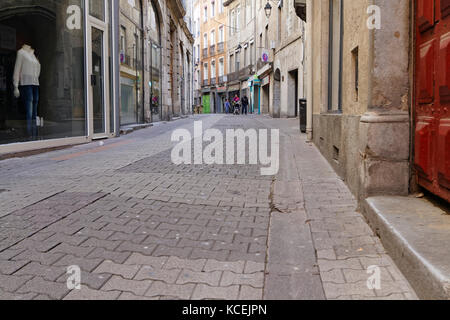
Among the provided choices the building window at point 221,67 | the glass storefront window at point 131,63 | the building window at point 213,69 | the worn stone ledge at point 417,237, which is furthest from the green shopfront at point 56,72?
the building window at point 213,69

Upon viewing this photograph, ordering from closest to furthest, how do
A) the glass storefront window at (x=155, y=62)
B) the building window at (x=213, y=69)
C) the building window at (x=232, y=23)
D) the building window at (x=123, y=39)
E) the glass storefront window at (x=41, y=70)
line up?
the glass storefront window at (x=41, y=70)
the building window at (x=123, y=39)
the glass storefront window at (x=155, y=62)
the building window at (x=232, y=23)
the building window at (x=213, y=69)

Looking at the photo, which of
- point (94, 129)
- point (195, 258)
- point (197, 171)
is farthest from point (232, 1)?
point (195, 258)

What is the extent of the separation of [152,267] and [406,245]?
58.6 inches

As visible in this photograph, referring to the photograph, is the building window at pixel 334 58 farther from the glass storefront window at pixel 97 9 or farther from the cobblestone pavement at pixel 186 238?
the glass storefront window at pixel 97 9

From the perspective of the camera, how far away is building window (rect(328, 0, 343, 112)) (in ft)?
23.2

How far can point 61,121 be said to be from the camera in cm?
998

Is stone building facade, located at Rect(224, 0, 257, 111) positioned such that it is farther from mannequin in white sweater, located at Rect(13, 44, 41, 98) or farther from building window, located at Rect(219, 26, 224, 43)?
Answer: mannequin in white sweater, located at Rect(13, 44, 41, 98)

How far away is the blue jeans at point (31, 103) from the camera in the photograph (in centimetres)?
884

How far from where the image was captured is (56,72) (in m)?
9.88

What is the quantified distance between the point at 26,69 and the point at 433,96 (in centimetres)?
803

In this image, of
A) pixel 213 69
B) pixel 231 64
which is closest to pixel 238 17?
pixel 231 64

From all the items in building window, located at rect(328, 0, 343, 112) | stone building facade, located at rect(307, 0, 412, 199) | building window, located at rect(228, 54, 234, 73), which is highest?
building window, located at rect(228, 54, 234, 73)

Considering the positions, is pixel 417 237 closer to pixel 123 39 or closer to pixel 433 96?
pixel 433 96

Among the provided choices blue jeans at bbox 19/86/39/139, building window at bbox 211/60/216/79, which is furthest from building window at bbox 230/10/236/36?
blue jeans at bbox 19/86/39/139
